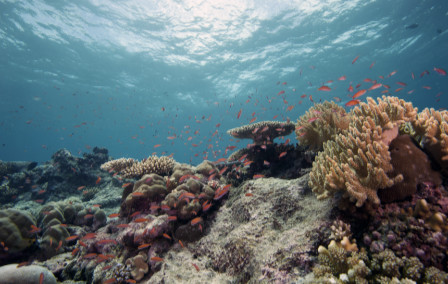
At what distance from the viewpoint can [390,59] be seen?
33156mm

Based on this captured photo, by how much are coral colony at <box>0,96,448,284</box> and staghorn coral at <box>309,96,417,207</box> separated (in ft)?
0.05

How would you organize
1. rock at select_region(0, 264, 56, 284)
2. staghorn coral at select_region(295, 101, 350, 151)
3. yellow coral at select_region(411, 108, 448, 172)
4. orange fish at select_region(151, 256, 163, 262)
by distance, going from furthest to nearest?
1. staghorn coral at select_region(295, 101, 350, 151)
2. orange fish at select_region(151, 256, 163, 262)
3. rock at select_region(0, 264, 56, 284)
4. yellow coral at select_region(411, 108, 448, 172)

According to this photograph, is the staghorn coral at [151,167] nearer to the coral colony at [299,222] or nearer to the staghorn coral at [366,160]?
the coral colony at [299,222]

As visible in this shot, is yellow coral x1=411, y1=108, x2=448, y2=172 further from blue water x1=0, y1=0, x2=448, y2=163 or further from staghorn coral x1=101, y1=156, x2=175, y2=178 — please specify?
blue water x1=0, y1=0, x2=448, y2=163

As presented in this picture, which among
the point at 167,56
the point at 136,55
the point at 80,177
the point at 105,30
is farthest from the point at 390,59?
the point at 80,177

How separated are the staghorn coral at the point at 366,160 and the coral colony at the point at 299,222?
0.02 m

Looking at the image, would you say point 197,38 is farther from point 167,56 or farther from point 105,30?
point 105,30

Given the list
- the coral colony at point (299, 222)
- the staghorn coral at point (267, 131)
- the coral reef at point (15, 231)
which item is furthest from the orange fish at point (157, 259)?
the staghorn coral at point (267, 131)

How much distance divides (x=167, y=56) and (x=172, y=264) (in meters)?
31.3

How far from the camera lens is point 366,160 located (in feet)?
8.98

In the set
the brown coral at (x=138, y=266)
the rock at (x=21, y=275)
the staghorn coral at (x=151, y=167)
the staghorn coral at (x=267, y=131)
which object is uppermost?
the staghorn coral at (x=267, y=131)

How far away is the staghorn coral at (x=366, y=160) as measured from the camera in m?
2.58

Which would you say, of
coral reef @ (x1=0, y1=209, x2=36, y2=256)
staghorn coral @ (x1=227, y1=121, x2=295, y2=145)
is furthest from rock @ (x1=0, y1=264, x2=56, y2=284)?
staghorn coral @ (x1=227, y1=121, x2=295, y2=145)

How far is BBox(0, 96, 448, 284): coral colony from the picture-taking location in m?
2.28
